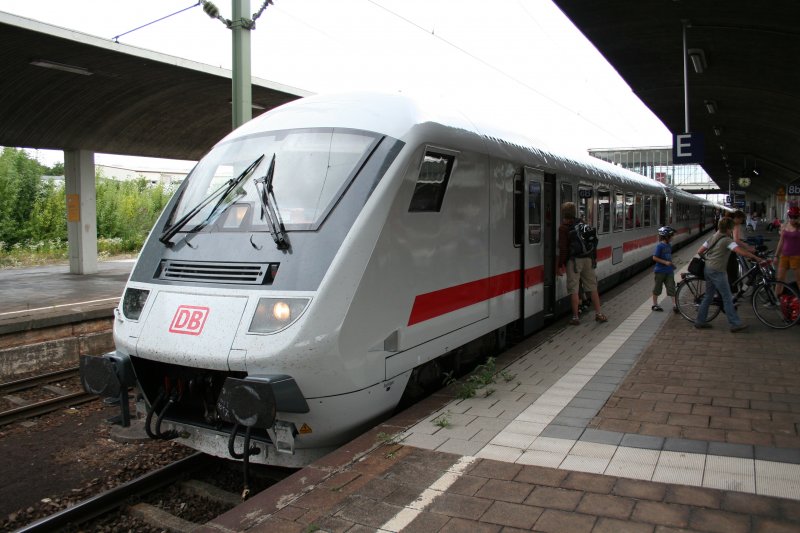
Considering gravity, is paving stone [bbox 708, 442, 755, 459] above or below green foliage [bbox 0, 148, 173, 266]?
below

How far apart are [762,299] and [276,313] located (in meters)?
8.08

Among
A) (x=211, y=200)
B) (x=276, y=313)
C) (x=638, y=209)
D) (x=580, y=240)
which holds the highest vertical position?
(x=638, y=209)

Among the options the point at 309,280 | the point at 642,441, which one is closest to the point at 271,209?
the point at 309,280

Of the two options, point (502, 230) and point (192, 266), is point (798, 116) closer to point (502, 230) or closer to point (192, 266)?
point (502, 230)

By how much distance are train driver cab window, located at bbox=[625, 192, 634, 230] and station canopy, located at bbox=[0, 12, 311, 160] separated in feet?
26.2

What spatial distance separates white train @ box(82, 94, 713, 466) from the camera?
165 inches

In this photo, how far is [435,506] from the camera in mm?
3441

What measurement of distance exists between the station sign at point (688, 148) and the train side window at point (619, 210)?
1412 mm

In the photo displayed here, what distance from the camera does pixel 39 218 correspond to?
2664cm

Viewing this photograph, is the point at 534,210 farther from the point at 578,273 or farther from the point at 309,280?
the point at 309,280

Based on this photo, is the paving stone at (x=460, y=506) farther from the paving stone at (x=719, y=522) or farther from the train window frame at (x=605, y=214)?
the train window frame at (x=605, y=214)

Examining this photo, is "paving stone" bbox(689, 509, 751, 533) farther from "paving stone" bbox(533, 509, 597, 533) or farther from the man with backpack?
the man with backpack

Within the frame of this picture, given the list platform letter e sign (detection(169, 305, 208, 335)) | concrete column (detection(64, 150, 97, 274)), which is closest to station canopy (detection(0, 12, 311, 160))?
concrete column (detection(64, 150, 97, 274))

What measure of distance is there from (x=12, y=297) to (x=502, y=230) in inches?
417
